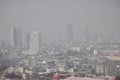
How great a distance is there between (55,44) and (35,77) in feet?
16.7

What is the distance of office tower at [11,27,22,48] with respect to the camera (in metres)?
14.3

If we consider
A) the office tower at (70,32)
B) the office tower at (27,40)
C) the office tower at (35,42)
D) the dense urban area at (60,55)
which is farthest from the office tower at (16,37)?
the office tower at (70,32)

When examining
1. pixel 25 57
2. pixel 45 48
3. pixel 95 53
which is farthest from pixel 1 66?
pixel 95 53

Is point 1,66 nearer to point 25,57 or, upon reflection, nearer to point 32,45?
point 25,57

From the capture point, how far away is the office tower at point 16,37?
14270mm

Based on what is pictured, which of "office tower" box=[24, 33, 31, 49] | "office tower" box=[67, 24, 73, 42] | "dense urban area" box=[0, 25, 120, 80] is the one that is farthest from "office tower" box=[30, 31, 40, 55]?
"office tower" box=[67, 24, 73, 42]

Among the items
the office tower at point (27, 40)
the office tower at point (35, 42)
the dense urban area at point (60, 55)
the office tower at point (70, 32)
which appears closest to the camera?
the dense urban area at point (60, 55)

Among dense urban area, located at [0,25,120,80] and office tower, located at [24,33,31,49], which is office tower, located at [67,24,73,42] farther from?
office tower, located at [24,33,31,49]

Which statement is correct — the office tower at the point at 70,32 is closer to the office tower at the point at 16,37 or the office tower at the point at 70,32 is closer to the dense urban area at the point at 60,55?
the dense urban area at the point at 60,55

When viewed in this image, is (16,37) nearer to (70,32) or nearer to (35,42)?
(35,42)

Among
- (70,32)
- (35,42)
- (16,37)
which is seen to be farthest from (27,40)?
(70,32)

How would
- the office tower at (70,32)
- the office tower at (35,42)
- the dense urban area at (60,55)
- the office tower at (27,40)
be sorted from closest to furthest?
the dense urban area at (60,55), the office tower at (35,42), the office tower at (27,40), the office tower at (70,32)

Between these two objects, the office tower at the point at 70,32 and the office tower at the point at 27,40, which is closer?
the office tower at the point at 27,40

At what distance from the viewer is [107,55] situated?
1267 centimetres
